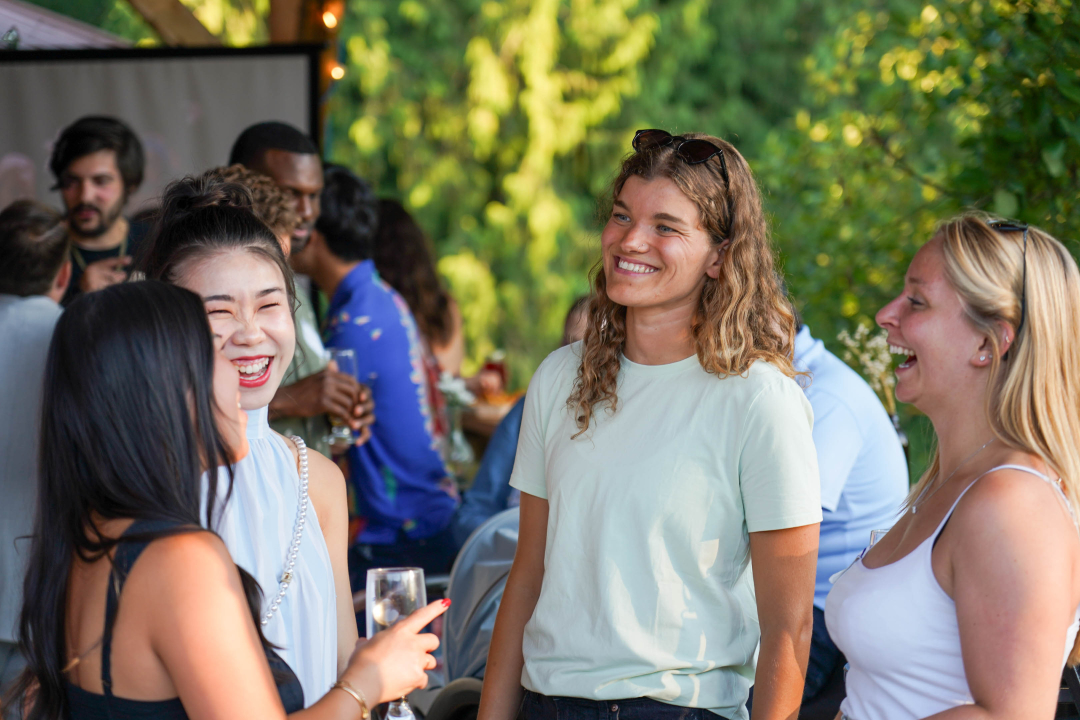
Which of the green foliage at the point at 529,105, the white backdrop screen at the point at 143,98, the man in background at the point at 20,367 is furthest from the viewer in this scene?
the green foliage at the point at 529,105

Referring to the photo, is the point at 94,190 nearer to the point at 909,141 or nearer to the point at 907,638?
the point at 907,638

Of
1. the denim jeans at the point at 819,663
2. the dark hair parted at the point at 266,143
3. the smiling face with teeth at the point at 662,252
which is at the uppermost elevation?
the dark hair parted at the point at 266,143

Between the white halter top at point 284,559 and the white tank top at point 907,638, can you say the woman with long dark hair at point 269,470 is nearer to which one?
the white halter top at point 284,559

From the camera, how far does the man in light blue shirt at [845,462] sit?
7.43ft

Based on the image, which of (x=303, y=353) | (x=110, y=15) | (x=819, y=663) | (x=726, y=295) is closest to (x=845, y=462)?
(x=819, y=663)

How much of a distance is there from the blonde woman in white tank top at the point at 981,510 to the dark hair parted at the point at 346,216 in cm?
196

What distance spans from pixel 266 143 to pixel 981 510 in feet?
7.62

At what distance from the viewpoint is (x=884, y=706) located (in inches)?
55.1

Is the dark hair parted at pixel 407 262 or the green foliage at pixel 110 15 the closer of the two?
the green foliage at pixel 110 15

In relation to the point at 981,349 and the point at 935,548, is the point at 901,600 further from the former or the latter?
the point at 981,349

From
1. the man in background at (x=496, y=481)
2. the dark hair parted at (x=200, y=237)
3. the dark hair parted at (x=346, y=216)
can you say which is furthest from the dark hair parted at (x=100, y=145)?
the dark hair parted at (x=200, y=237)

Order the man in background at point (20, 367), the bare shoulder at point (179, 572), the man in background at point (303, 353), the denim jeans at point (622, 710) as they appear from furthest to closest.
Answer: the man in background at point (303, 353)
the man in background at point (20, 367)
the denim jeans at point (622, 710)
the bare shoulder at point (179, 572)

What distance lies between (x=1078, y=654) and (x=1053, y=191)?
1929mm

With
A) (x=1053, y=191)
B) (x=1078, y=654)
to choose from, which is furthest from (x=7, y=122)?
(x=1078, y=654)
